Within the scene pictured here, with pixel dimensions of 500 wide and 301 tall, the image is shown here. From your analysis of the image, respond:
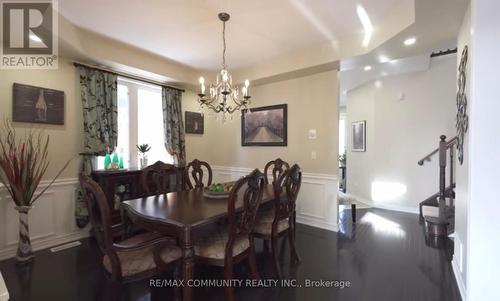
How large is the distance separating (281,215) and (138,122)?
2.89 meters

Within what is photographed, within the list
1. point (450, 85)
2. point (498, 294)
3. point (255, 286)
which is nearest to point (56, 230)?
point (255, 286)

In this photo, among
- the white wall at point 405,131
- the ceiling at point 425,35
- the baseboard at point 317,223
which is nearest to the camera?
the ceiling at point 425,35

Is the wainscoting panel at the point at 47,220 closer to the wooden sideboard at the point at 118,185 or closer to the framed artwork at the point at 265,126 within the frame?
the wooden sideboard at the point at 118,185

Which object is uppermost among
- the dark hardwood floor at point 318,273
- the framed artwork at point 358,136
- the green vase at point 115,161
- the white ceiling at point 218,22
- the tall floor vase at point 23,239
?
the white ceiling at point 218,22

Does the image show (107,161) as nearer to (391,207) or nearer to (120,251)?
(120,251)

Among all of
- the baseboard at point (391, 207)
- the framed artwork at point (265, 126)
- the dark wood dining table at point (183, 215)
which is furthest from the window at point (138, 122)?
the baseboard at point (391, 207)

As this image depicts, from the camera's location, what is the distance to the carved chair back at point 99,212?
59.7 inches

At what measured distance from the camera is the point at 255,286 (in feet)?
7.04

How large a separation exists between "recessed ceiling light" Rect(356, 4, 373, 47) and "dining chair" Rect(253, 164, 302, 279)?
1756 millimetres

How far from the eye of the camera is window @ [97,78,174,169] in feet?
12.3

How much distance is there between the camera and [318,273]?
236 centimetres

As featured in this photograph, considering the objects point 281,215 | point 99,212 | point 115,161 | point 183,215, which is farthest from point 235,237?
point 115,161

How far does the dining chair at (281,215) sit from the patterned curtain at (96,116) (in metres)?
2.44

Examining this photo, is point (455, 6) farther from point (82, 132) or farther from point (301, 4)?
point (82, 132)
